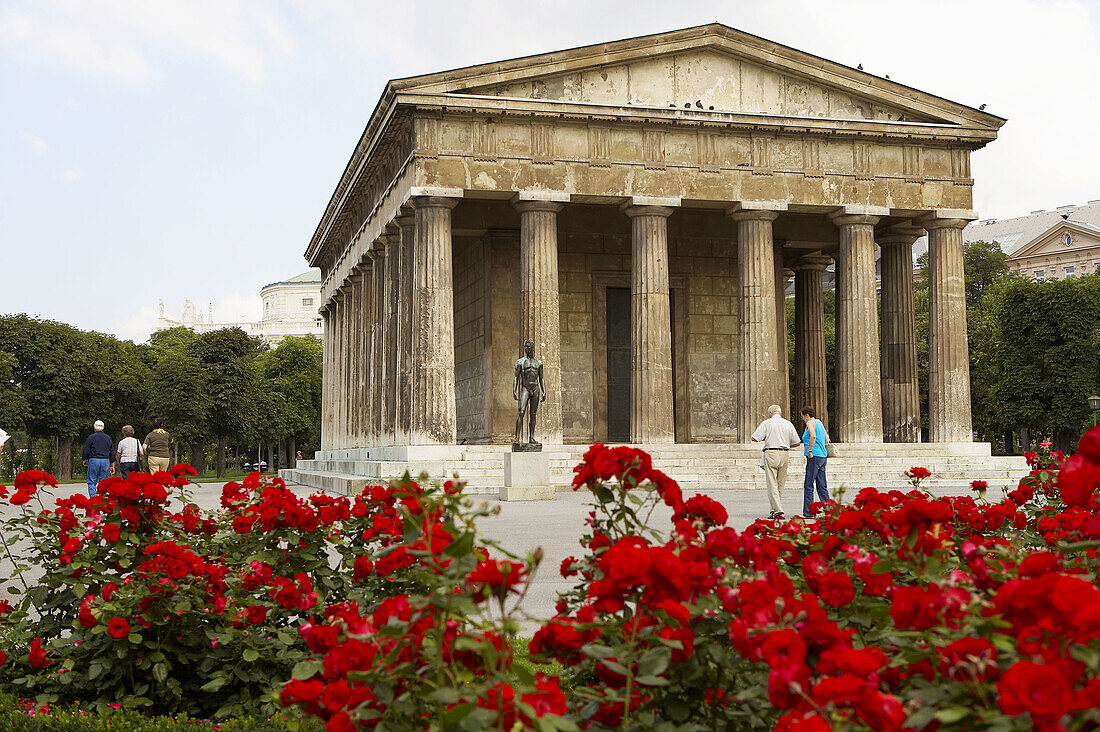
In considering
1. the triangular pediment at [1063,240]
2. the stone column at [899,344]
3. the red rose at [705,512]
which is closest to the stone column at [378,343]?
the stone column at [899,344]

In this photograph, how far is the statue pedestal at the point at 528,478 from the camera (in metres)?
26.9

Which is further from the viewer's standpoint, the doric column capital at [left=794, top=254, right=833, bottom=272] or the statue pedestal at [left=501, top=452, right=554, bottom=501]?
the doric column capital at [left=794, top=254, right=833, bottom=272]

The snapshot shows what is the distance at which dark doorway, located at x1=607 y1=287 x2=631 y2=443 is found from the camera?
42.5m

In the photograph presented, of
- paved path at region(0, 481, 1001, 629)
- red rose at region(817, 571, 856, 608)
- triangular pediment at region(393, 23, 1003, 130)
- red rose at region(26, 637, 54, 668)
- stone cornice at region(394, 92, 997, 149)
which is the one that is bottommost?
paved path at region(0, 481, 1001, 629)

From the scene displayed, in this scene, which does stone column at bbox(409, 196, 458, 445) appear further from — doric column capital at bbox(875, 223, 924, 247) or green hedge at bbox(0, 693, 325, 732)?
green hedge at bbox(0, 693, 325, 732)

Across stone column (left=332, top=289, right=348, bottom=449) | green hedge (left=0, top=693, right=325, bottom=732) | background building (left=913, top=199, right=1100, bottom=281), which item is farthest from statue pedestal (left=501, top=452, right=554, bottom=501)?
background building (left=913, top=199, right=1100, bottom=281)

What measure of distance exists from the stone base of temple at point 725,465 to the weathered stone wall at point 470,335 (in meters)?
6.35

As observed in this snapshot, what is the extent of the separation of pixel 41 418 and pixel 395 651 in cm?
7492

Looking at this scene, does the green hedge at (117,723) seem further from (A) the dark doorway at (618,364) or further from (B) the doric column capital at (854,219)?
(A) the dark doorway at (618,364)

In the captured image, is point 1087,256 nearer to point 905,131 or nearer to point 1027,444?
point 1027,444

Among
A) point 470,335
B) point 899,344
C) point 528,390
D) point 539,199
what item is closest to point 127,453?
point 528,390

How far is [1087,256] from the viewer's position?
102m

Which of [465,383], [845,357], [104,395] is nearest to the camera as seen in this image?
[845,357]

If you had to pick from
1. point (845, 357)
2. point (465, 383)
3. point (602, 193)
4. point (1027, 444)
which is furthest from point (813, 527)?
point (1027, 444)
